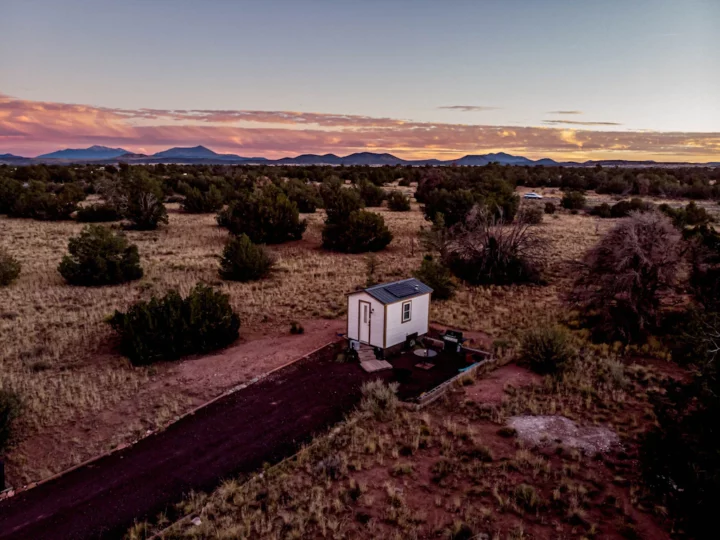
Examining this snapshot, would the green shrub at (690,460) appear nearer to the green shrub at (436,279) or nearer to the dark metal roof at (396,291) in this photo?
the dark metal roof at (396,291)

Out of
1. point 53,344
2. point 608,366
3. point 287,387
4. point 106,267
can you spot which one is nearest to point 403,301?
point 287,387

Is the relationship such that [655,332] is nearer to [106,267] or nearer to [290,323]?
[290,323]

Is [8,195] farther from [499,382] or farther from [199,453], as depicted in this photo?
[499,382]

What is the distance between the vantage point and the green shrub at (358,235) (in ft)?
99.9

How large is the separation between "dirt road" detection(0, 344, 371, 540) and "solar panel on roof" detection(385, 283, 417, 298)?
282 cm

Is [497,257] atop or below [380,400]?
atop

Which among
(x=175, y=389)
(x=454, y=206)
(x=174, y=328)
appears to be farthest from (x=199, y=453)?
(x=454, y=206)

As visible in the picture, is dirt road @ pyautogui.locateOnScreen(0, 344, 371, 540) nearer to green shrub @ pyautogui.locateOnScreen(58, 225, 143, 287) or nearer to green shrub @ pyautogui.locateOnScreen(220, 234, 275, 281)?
green shrub @ pyautogui.locateOnScreen(220, 234, 275, 281)

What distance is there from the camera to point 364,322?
48.8ft

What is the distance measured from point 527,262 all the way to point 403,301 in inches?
436

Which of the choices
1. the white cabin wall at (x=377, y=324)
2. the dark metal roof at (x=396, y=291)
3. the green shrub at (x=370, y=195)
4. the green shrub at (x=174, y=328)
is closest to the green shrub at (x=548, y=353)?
the dark metal roof at (x=396, y=291)

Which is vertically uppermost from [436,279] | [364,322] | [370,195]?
[370,195]

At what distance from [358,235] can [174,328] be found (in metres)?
16.9

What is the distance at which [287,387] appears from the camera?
12797 mm
